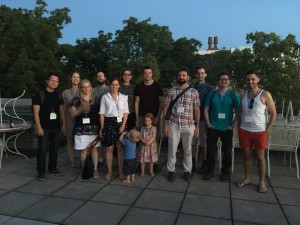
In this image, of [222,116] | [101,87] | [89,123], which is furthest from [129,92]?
[222,116]

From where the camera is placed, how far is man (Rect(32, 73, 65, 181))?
4.25m

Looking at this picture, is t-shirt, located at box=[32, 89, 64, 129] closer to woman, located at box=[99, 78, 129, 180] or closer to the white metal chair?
woman, located at box=[99, 78, 129, 180]

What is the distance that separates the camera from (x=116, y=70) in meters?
22.2

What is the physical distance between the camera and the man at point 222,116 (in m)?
4.22

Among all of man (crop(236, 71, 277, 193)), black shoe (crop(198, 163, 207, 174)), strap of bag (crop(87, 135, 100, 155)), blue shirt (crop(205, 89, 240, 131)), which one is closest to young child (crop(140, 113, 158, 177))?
strap of bag (crop(87, 135, 100, 155))

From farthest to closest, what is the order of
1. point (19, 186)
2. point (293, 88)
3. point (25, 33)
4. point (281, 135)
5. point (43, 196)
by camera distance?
point (25, 33) → point (293, 88) → point (281, 135) → point (19, 186) → point (43, 196)

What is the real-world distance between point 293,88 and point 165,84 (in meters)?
12.9

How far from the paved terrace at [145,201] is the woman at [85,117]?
600 mm

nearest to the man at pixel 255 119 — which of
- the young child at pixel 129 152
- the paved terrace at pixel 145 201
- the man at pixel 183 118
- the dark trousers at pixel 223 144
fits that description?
the dark trousers at pixel 223 144

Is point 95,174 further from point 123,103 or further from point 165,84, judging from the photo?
point 165,84

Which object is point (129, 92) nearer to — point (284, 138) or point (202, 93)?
point (202, 93)

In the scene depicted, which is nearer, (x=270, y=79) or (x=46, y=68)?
(x=270, y=79)

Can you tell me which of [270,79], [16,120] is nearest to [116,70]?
[270,79]

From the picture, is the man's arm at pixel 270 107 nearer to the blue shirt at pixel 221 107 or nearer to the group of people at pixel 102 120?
the blue shirt at pixel 221 107
